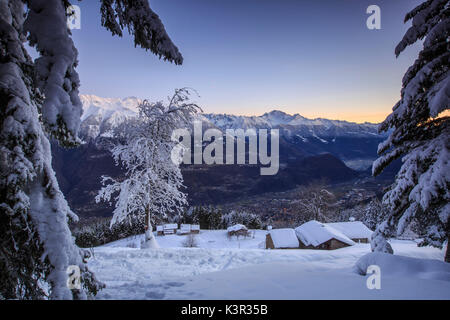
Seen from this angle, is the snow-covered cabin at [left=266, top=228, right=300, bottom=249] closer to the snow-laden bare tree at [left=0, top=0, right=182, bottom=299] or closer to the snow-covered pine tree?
the snow-covered pine tree

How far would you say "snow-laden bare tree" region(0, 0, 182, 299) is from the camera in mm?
2105

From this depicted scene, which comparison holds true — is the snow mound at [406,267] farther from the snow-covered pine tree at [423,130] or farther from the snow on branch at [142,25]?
the snow on branch at [142,25]

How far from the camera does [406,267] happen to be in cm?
445

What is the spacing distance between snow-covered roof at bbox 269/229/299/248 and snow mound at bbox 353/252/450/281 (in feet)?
91.7

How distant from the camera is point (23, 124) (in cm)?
216

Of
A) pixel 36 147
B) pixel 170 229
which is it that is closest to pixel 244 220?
pixel 170 229

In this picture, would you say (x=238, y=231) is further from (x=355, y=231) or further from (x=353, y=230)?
(x=355, y=231)

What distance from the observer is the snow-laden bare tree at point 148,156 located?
11.0 m

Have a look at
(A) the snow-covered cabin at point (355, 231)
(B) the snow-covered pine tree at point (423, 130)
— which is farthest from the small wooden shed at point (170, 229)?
(B) the snow-covered pine tree at point (423, 130)

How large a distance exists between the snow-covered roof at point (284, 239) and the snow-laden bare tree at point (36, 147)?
31.5m

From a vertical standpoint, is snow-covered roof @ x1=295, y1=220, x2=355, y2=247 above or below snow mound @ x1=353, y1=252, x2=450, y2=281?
below

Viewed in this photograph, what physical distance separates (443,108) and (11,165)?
6997 mm

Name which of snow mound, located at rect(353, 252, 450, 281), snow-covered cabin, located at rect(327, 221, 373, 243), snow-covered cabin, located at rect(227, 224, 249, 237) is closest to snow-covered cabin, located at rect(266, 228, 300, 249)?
snow-covered cabin, located at rect(327, 221, 373, 243)

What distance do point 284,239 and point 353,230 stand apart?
1416 centimetres
